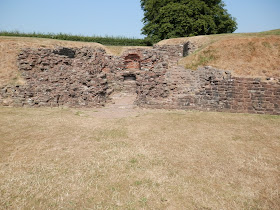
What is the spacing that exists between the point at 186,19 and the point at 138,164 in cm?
2638

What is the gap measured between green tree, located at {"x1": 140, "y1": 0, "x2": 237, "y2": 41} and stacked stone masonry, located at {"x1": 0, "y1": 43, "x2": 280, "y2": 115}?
14685mm

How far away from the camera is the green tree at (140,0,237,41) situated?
2727cm

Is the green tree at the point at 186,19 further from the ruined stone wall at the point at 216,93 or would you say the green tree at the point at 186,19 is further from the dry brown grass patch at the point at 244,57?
the ruined stone wall at the point at 216,93

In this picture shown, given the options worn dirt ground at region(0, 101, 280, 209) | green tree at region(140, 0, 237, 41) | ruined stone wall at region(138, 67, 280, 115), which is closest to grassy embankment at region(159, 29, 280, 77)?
ruined stone wall at region(138, 67, 280, 115)

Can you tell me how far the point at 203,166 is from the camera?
5.69 m

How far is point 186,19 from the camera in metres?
27.2

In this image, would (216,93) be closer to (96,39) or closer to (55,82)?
(55,82)

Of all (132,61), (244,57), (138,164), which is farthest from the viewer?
(132,61)

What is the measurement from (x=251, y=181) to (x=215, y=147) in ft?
6.84

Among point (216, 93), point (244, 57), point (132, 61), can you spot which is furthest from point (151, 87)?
point (244, 57)

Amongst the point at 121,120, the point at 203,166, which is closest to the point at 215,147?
the point at 203,166

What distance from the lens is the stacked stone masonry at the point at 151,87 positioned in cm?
1244

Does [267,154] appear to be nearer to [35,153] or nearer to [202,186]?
[202,186]

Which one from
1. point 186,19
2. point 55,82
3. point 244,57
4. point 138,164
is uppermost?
point 186,19
